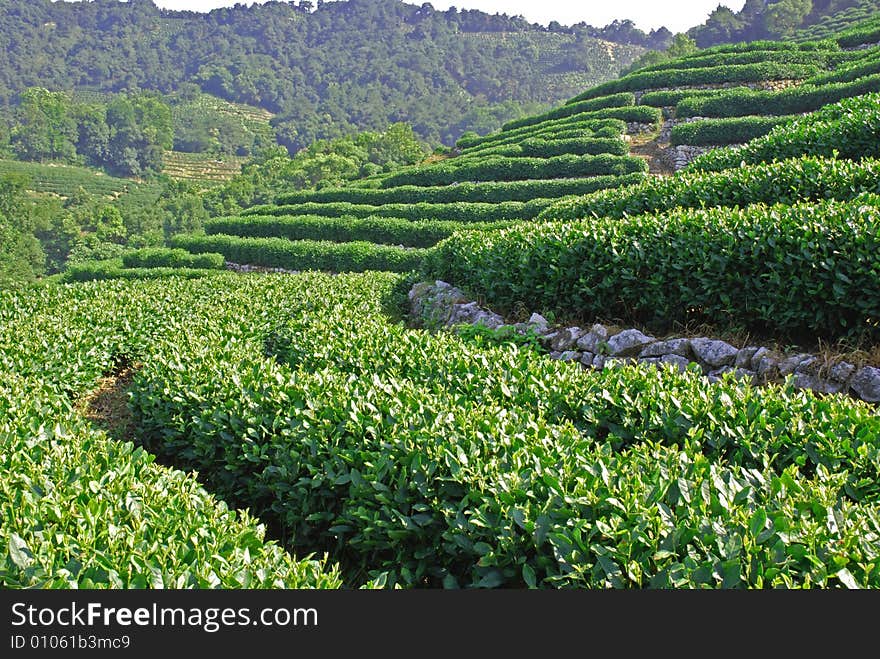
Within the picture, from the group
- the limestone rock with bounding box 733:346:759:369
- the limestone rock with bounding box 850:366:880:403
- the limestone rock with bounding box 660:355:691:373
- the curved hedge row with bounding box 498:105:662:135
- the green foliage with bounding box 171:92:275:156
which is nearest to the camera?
the limestone rock with bounding box 850:366:880:403

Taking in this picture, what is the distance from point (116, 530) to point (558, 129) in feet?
104

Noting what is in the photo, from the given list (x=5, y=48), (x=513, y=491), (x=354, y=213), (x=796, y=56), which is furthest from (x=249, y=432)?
(x=5, y=48)

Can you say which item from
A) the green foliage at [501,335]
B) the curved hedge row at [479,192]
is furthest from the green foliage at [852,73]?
the green foliage at [501,335]

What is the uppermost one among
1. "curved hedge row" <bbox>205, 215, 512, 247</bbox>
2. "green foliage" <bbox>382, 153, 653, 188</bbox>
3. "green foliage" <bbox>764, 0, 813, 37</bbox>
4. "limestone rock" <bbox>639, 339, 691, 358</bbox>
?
"green foliage" <bbox>764, 0, 813, 37</bbox>

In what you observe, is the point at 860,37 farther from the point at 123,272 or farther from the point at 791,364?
the point at 123,272

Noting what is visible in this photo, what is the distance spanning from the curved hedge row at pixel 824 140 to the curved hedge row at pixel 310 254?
11.2m

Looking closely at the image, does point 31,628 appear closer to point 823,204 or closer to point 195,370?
point 195,370

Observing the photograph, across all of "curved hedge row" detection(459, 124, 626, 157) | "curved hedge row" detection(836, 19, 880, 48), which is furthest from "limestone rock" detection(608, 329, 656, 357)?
"curved hedge row" detection(836, 19, 880, 48)

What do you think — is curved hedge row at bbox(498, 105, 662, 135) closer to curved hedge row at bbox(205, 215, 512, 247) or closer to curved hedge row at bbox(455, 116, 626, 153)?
curved hedge row at bbox(455, 116, 626, 153)

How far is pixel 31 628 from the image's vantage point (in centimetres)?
246

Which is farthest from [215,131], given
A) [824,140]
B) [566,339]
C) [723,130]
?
[566,339]

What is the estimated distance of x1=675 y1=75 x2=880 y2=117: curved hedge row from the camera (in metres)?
24.2

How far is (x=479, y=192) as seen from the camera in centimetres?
2698

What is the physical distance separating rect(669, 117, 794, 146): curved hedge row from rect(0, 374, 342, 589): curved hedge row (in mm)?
26131
